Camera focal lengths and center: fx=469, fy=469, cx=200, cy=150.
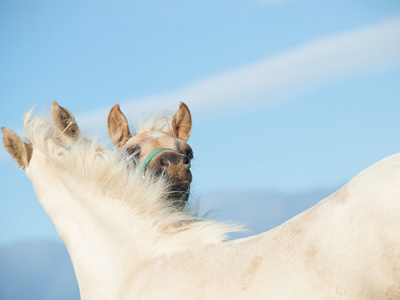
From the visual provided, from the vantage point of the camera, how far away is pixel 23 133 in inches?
146

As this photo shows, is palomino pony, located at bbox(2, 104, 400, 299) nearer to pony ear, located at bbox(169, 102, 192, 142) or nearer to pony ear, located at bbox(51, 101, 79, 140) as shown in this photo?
→ pony ear, located at bbox(51, 101, 79, 140)

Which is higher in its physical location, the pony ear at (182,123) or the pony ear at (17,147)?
the pony ear at (17,147)

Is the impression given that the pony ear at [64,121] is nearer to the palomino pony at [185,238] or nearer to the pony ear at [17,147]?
the palomino pony at [185,238]

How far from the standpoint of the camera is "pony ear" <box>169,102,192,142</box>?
5.59 m

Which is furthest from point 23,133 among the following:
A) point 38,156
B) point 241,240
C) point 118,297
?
point 241,240

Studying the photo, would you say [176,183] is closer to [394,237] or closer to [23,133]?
[23,133]

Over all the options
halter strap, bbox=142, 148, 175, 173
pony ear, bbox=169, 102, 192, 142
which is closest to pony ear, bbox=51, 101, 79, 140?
halter strap, bbox=142, 148, 175, 173

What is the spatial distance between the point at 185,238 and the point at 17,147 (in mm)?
1564

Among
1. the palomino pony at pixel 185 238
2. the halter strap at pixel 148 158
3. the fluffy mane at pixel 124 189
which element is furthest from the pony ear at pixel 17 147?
the halter strap at pixel 148 158

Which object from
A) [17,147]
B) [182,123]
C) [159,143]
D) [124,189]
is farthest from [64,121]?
[182,123]

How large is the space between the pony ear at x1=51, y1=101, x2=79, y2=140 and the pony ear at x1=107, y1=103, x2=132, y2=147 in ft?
4.82

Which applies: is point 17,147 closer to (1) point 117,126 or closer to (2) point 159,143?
(2) point 159,143

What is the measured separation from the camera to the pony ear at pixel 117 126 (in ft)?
17.7

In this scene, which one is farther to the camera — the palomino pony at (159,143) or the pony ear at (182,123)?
the pony ear at (182,123)
